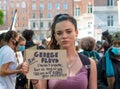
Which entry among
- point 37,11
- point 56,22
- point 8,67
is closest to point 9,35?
point 8,67

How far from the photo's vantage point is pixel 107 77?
197 inches

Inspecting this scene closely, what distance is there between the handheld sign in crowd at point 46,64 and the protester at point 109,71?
5.02ft

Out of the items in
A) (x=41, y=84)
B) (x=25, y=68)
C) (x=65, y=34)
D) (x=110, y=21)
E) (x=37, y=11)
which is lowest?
(x=110, y=21)

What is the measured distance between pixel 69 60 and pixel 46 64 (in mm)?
196

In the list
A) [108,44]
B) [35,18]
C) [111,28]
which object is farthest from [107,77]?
[35,18]

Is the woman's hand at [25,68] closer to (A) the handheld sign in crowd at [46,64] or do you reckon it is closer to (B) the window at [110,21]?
(A) the handheld sign in crowd at [46,64]

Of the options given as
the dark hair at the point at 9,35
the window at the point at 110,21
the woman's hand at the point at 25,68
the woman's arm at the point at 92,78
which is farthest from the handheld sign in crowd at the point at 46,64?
the window at the point at 110,21

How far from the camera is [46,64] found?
11.5 feet

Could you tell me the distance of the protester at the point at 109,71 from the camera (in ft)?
16.4

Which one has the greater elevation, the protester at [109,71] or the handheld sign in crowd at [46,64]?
the handheld sign in crowd at [46,64]

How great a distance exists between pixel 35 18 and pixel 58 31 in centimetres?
11817

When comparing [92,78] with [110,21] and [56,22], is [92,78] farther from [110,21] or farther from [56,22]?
[110,21]

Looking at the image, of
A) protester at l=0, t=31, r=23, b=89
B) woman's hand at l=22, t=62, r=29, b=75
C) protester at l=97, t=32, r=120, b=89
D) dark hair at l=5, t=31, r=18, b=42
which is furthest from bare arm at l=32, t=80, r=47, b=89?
dark hair at l=5, t=31, r=18, b=42

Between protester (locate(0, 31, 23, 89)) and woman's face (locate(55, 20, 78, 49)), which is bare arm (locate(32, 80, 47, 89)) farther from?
protester (locate(0, 31, 23, 89))
